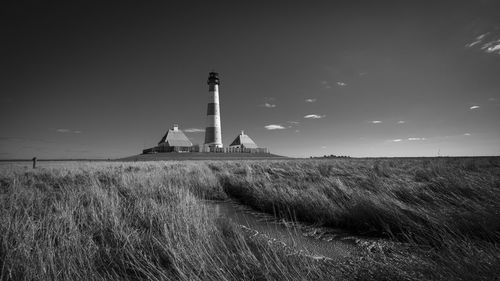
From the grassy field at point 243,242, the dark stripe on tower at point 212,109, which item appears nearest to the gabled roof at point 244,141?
the dark stripe on tower at point 212,109

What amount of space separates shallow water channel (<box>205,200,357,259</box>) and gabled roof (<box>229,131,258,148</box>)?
186 ft

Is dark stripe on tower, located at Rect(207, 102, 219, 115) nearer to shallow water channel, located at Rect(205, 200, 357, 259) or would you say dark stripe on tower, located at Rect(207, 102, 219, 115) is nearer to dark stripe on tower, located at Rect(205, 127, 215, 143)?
dark stripe on tower, located at Rect(205, 127, 215, 143)

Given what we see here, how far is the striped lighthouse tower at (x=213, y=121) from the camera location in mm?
49312

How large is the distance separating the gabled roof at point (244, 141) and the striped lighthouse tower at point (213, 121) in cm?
1227

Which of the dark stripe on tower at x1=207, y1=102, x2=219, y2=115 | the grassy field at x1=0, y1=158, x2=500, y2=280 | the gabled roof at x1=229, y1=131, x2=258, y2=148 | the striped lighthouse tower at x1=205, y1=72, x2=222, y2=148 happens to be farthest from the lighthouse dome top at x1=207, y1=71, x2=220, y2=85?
the grassy field at x1=0, y1=158, x2=500, y2=280

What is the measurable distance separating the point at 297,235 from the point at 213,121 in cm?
4768

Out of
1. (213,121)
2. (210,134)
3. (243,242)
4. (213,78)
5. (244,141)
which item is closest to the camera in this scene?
(243,242)

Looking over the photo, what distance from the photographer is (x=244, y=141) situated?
63.5 metres

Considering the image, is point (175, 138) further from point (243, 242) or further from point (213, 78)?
point (243, 242)

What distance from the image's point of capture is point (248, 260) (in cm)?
212

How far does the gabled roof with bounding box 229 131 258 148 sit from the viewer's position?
62.7 metres

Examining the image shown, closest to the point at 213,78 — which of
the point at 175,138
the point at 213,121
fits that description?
the point at 213,121

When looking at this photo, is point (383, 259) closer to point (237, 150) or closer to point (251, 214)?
point (251, 214)

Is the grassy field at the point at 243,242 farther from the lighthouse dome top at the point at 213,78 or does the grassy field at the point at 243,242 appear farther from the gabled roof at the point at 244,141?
the gabled roof at the point at 244,141
